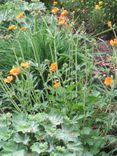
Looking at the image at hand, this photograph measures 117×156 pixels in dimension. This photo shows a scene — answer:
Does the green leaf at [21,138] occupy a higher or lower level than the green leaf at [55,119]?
lower

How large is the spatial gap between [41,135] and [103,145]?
485mm

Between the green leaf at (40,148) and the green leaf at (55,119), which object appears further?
the green leaf at (55,119)

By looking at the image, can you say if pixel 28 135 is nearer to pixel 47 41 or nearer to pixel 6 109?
pixel 6 109

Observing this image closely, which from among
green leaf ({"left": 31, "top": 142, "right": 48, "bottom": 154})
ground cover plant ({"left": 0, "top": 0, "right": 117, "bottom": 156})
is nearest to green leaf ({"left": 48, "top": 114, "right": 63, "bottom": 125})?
ground cover plant ({"left": 0, "top": 0, "right": 117, "bottom": 156})

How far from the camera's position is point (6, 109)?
3.56 m

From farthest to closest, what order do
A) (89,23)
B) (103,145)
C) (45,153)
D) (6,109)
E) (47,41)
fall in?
1. (89,23)
2. (47,41)
3. (6,109)
4. (103,145)
5. (45,153)

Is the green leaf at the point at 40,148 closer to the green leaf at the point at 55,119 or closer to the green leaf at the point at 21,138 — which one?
the green leaf at the point at 21,138

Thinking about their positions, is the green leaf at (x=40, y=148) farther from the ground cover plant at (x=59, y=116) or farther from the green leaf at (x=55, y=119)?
the green leaf at (x=55, y=119)

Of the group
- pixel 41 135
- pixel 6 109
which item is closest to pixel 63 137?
pixel 41 135

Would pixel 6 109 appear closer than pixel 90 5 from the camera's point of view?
Yes

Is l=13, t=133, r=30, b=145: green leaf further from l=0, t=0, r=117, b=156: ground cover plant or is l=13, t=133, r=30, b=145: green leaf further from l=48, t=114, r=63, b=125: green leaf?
l=48, t=114, r=63, b=125: green leaf

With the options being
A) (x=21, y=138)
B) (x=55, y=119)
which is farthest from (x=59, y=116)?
(x=21, y=138)

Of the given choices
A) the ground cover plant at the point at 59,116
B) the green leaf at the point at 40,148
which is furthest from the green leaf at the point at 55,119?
the green leaf at the point at 40,148

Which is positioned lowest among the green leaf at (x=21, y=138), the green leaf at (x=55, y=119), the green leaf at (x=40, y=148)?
the green leaf at (x=40, y=148)
